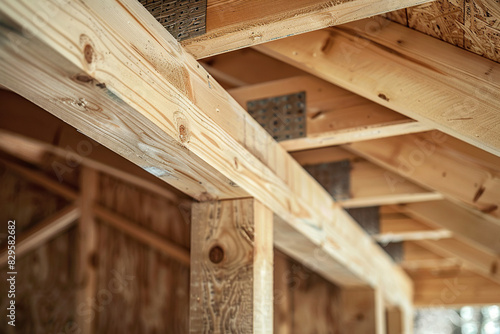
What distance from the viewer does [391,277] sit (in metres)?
3.78

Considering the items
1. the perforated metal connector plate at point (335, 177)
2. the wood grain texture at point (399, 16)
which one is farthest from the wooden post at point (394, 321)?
the wood grain texture at point (399, 16)

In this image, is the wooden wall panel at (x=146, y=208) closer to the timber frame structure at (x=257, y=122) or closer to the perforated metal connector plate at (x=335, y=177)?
the timber frame structure at (x=257, y=122)

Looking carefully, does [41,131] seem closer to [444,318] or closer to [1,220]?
[1,220]

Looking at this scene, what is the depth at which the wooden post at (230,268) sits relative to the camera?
1.65 metres

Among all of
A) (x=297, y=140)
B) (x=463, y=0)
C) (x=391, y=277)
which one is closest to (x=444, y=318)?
(x=391, y=277)

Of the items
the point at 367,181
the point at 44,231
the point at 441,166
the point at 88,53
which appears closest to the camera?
the point at 88,53

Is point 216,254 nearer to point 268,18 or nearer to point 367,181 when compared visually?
point 268,18

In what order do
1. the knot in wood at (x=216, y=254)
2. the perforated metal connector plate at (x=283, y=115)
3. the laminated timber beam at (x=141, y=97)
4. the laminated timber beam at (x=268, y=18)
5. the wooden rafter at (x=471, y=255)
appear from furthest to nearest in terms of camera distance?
the wooden rafter at (x=471, y=255) → the perforated metal connector plate at (x=283, y=115) → the knot in wood at (x=216, y=254) → the laminated timber beam at (x=268, y=18) → the laminated timber beam at (x=141, y=97)

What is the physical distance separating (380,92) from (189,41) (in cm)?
63

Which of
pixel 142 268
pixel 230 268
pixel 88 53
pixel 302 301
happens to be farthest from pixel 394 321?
pixel 88 53

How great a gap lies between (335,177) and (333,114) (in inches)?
31.2

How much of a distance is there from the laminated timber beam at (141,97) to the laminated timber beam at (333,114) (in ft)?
0.54

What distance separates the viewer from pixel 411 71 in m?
1.66


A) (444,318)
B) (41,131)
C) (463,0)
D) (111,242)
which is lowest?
(444,318)
